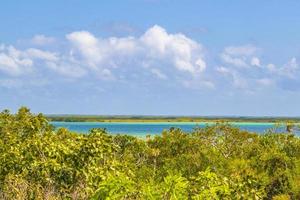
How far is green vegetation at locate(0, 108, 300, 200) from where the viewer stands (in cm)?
1223

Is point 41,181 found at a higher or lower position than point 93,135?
lower

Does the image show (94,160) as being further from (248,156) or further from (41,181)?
(248,156)

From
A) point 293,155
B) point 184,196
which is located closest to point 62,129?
point 293,155

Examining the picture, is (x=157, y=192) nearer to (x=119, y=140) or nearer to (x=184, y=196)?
(x=184, y=196)

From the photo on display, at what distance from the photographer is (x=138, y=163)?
82.4 feet

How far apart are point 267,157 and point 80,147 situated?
1022 cm

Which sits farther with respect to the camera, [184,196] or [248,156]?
[248,156]

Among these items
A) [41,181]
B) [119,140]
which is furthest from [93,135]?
[119,140]

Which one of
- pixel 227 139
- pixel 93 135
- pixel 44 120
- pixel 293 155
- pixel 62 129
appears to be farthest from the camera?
pixel 227 139

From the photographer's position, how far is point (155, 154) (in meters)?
25.4

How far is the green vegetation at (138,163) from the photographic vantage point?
40.1ft

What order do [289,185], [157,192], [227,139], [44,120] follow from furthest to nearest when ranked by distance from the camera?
[227,139]
[289,185]
[44,120]
[157,192]

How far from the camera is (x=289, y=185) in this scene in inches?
888

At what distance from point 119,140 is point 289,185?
306 inches
